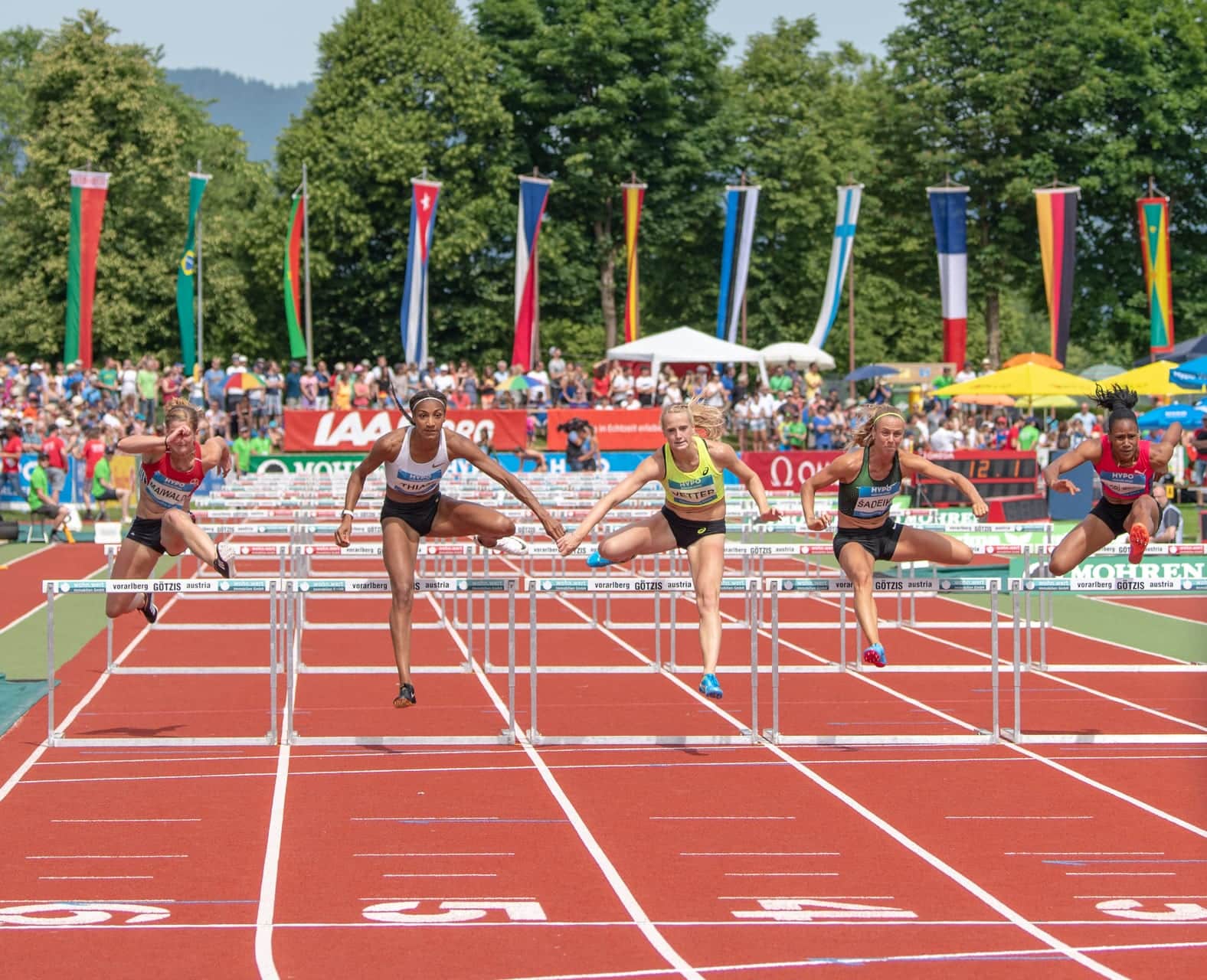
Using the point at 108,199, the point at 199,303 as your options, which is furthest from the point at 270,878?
the point at 108,199

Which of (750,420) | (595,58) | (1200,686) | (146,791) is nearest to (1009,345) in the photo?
(595,58)

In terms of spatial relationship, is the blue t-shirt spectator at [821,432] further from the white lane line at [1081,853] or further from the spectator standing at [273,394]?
the white lane line at [1081,853]

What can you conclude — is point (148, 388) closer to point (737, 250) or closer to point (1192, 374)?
point (737, 250)

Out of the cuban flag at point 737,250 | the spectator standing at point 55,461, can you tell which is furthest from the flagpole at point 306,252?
the spectator standing at point 55,461

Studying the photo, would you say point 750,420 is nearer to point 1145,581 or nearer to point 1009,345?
point 1145,581

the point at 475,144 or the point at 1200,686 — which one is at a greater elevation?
the point at 475,144

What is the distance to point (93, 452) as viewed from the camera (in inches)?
1081

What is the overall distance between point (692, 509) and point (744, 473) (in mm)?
378

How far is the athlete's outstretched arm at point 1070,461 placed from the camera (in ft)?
33.9

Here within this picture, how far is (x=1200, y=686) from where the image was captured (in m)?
13.0

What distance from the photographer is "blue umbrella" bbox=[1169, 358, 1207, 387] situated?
2528 cm

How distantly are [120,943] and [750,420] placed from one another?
28.4m

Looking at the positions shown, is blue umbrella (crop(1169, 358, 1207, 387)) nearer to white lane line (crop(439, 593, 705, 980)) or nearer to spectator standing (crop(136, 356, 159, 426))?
white lane line (crop(439, 593, 705, 980))

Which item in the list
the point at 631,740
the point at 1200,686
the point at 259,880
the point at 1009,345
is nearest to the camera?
the point at 259,880
